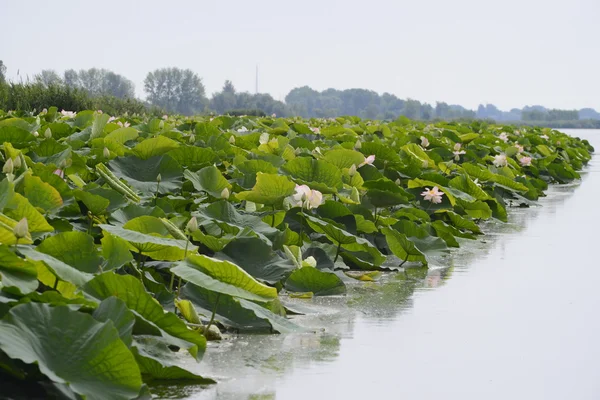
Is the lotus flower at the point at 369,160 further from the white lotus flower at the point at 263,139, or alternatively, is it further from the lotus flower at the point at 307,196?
the lotus flower at the point at 307,196

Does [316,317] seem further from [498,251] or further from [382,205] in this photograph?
[498,251]

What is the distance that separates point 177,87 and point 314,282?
75.1 m

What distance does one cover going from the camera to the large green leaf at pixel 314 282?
2.56 m

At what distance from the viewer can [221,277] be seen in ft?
6.19

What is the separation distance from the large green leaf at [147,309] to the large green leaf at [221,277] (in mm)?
218

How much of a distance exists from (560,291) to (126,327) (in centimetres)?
188

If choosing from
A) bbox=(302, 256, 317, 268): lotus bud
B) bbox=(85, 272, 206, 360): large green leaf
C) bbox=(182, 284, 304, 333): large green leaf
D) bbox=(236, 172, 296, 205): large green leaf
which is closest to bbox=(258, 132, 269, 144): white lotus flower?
bbox=(236, 172, 296, 205): large green leaf

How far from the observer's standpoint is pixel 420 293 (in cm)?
272

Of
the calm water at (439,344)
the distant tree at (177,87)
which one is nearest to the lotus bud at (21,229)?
the calm water at (439,344)

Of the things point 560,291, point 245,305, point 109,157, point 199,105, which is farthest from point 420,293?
point 199,105

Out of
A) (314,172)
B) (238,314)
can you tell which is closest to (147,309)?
(238,314)

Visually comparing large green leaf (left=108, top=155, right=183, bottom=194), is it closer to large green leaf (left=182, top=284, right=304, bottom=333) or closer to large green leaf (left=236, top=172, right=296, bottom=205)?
large green leaf (left=236, top=172, right=296, bottom=205)

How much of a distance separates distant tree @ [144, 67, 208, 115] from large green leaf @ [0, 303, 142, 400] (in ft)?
239

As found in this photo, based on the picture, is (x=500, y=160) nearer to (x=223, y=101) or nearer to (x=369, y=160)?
(x=369, y=160)
